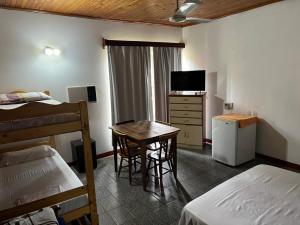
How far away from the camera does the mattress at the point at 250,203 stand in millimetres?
1543

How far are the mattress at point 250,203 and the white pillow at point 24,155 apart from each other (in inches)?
81.9

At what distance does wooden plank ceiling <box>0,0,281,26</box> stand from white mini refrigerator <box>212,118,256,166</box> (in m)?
1.80

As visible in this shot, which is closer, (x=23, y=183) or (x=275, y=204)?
(x=275, y=204)

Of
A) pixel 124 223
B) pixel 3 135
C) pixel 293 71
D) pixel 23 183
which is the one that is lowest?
pixel 124 223

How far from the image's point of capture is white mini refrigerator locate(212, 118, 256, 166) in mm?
3506

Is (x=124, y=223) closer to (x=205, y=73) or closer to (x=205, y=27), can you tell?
(x=205, y=73)

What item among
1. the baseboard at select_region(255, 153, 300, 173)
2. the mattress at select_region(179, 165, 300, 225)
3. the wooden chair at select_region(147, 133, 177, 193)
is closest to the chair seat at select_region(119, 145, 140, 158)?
the wooden chair at select_region(147, 133, 177, 193)

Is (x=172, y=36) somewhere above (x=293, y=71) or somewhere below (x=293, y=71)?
above

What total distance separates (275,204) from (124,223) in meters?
Result: 1.48

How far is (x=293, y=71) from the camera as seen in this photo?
3.29m

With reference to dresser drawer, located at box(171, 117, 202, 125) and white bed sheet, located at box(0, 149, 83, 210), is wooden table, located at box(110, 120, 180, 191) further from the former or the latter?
dresser drawer, located at box(171, 117, 202, 125)

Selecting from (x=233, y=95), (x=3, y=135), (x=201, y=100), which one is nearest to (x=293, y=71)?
(x=233, y=95)

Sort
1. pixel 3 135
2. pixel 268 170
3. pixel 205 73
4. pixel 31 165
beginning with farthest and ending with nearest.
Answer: pixel 205 73 < pixel 31 165 < pixel 268 170 < pixel 3 135

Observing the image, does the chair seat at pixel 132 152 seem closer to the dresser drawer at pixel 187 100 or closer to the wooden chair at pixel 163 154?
the wooden chair at pixel 163 154
